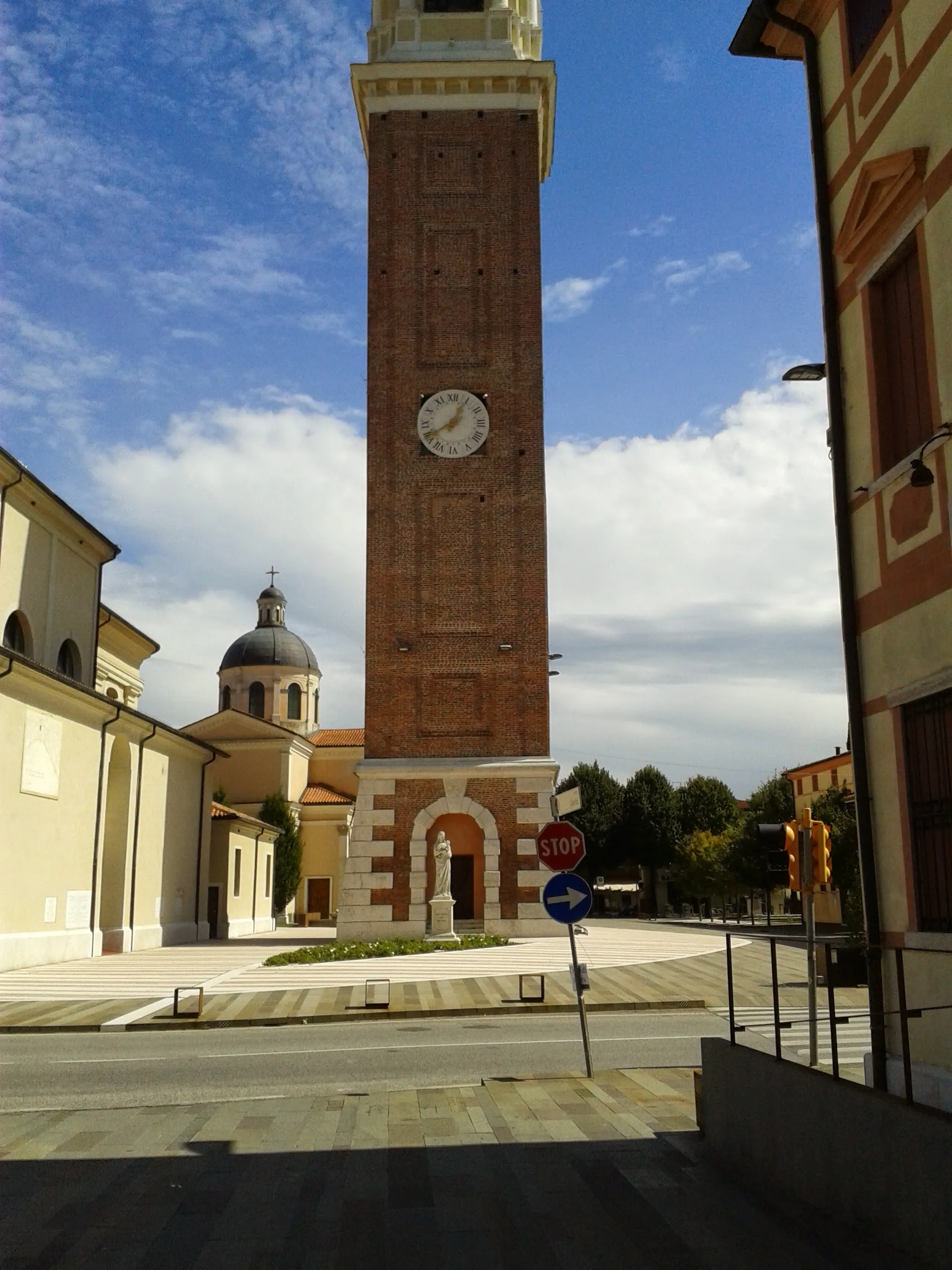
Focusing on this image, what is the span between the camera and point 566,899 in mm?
11789

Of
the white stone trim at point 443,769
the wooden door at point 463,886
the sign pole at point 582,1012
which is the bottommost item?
the sign pole at point 582,1012

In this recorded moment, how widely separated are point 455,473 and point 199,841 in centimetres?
1508

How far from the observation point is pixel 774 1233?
20.2 ft

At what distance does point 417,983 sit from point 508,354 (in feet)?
71.8

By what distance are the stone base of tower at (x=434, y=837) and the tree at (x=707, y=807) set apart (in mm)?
40028

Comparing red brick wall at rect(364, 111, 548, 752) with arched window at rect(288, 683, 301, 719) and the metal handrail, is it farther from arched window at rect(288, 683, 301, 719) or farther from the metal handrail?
arched window at rect(288, 683, 301, 719)

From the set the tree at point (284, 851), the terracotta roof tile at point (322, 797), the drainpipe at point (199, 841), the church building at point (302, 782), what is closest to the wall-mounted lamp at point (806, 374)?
the drainpipe at point (199, 841)

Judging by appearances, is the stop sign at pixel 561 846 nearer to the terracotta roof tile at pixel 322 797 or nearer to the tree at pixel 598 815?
the terracotta roof tile at pixel 322 797

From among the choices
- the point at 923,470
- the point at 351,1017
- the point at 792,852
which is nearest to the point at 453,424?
the point at 351,1017

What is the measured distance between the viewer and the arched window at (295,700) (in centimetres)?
7281

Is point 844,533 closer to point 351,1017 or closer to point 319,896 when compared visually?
point 351,1017

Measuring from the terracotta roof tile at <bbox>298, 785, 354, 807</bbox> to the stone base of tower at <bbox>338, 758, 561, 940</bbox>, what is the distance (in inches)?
1110

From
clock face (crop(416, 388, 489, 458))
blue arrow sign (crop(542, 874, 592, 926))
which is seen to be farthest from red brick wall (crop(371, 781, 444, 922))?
blue arrow sign (crop(542, 874, 592, 926))

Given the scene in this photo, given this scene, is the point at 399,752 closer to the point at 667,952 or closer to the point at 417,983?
the point at 667,952
